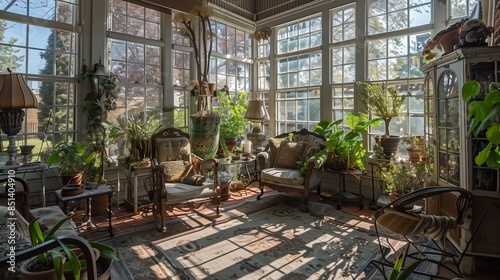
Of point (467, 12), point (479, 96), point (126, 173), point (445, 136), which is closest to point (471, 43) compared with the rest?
point (479, 96)

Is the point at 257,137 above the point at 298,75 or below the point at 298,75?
below

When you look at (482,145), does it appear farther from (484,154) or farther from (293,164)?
(293,164)

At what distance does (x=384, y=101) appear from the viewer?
13.1 ft

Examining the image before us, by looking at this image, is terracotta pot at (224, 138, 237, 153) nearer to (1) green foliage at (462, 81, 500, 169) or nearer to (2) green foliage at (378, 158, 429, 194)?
(2) green foliage at (378, 158, 429, 194)

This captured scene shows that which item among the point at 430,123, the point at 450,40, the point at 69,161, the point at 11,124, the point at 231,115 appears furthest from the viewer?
the point at 231,115

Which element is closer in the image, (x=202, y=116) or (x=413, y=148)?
(x=413, y=148)

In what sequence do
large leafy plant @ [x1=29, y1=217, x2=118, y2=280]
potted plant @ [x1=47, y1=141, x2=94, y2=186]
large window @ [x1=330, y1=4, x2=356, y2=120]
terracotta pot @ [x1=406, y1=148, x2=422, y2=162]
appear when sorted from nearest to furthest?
1. large leafy plant @ [x1=29, y1=217, x2=118, y2=280]
2. potted plant @ [x1=47, y1=141, x2=94, y2=186]
3. terracotta pot @ [x1=406, y1=148, x2=422, y2=162]
4. large window @ [x1=330, y1=4, x2=356, y2=120]

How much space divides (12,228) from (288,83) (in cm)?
493

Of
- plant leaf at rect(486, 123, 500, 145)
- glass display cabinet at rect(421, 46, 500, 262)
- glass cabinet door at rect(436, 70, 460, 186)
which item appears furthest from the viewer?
glass cabinet door at rect(436, 70, 460, 186)

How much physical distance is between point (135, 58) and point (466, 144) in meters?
4.34

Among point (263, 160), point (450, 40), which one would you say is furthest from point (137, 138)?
point (450, 40)

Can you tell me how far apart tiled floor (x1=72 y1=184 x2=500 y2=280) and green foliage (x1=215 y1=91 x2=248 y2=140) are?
1.11 m

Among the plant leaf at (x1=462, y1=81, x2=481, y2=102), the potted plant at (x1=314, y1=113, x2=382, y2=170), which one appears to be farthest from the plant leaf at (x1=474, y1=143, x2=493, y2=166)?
the potted plant at (x1=314, y1=113, x2=382, y2=170)

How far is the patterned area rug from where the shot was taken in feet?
7.69
